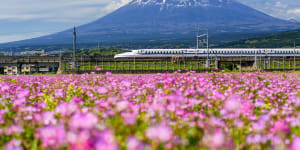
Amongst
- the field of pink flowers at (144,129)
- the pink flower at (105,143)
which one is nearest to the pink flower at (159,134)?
the field of pink flowers at (144,129)

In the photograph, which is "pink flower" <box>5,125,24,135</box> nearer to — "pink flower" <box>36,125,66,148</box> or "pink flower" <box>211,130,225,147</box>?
"pink flower" <box>36,125,66,148</box>

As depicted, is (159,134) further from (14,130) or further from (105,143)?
(14,130)

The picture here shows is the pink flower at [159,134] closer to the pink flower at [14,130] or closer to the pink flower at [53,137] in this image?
the pink flower at [53,137]

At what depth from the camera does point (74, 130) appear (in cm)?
193

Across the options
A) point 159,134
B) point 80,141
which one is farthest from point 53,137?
point 159,134

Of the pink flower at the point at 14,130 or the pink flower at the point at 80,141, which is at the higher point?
the pink flower at the point at 80,141

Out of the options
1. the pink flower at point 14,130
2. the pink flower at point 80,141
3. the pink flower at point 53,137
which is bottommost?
the pink flower at point 14,130

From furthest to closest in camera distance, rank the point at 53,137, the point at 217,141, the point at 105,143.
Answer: the point at 53,137 → the point at 217,141 → the point at 105,143

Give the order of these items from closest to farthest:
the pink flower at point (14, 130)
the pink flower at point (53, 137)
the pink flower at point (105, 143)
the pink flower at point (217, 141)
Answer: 1. the pink flower at point (105, 143)
2. the pink flower at point (217, 141)
3. the pink flower at point (53, 137)
4. the pink flower at point (14, 130)

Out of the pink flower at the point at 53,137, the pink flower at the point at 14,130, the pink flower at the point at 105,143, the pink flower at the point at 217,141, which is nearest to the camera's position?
the pink flower at the point at 105,143

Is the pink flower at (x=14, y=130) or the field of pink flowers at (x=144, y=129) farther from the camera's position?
the pink flower at (x=14, y=130)

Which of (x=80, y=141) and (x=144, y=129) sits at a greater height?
(x=80, y=141)

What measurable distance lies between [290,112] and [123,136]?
219cm

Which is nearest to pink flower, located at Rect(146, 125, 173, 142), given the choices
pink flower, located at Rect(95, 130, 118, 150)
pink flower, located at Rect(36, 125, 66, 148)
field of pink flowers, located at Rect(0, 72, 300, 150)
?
field of pink flowers, located at Rect(0, 72, 300, 150)
